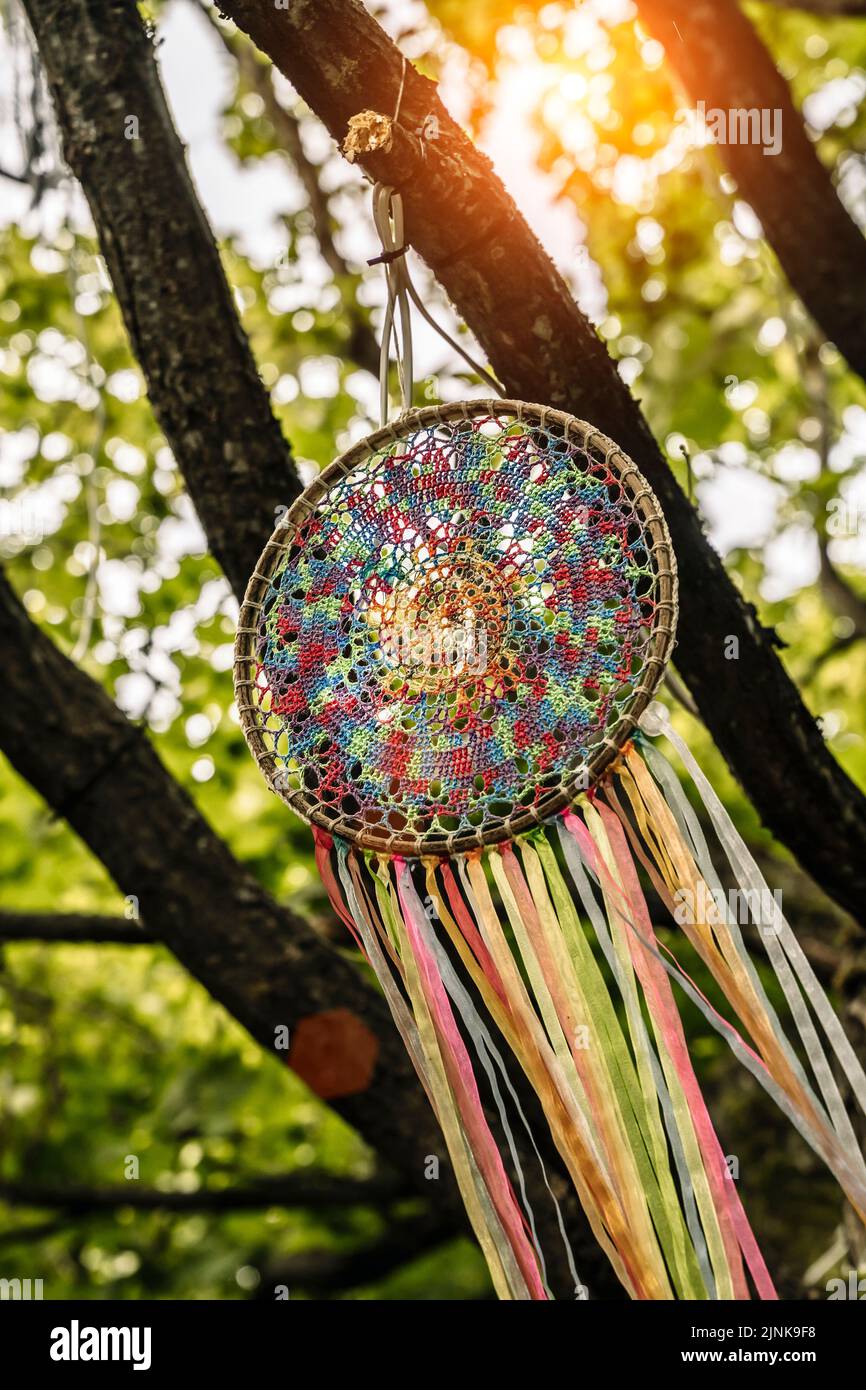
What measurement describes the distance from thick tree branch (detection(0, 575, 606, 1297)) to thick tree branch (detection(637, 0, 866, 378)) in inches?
61.8

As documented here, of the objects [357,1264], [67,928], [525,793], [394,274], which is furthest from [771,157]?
[357,1264]

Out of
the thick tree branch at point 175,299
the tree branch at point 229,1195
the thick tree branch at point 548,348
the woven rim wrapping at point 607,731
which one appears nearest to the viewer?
the woven rim wrapping at point 607,731

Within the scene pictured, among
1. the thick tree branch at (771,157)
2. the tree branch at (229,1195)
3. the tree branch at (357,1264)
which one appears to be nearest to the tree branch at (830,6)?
the thick tree branch at (771,157)

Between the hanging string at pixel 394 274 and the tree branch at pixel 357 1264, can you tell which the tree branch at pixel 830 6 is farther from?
the tree branch at pixel 357 1264

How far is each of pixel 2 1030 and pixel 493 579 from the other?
171 inches

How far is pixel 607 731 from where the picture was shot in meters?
1.11

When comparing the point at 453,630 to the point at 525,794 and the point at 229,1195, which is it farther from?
the point at 229,1195

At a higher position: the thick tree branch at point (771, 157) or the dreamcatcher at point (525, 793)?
the thick tree branch at point (771, 157)

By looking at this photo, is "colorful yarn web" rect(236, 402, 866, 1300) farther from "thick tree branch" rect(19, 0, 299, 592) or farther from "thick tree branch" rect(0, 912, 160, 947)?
"thick tree branch" rect(0, 912, 160, 947)

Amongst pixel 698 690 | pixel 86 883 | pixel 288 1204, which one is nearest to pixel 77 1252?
pixel 86 883

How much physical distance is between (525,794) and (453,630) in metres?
0.17

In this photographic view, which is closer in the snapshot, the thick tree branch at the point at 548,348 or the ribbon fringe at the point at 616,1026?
the ribbon fringe at the point at 616,1026

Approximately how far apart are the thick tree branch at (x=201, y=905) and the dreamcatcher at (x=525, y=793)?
82 centimetres

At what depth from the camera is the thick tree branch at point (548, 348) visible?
124 centimetres
